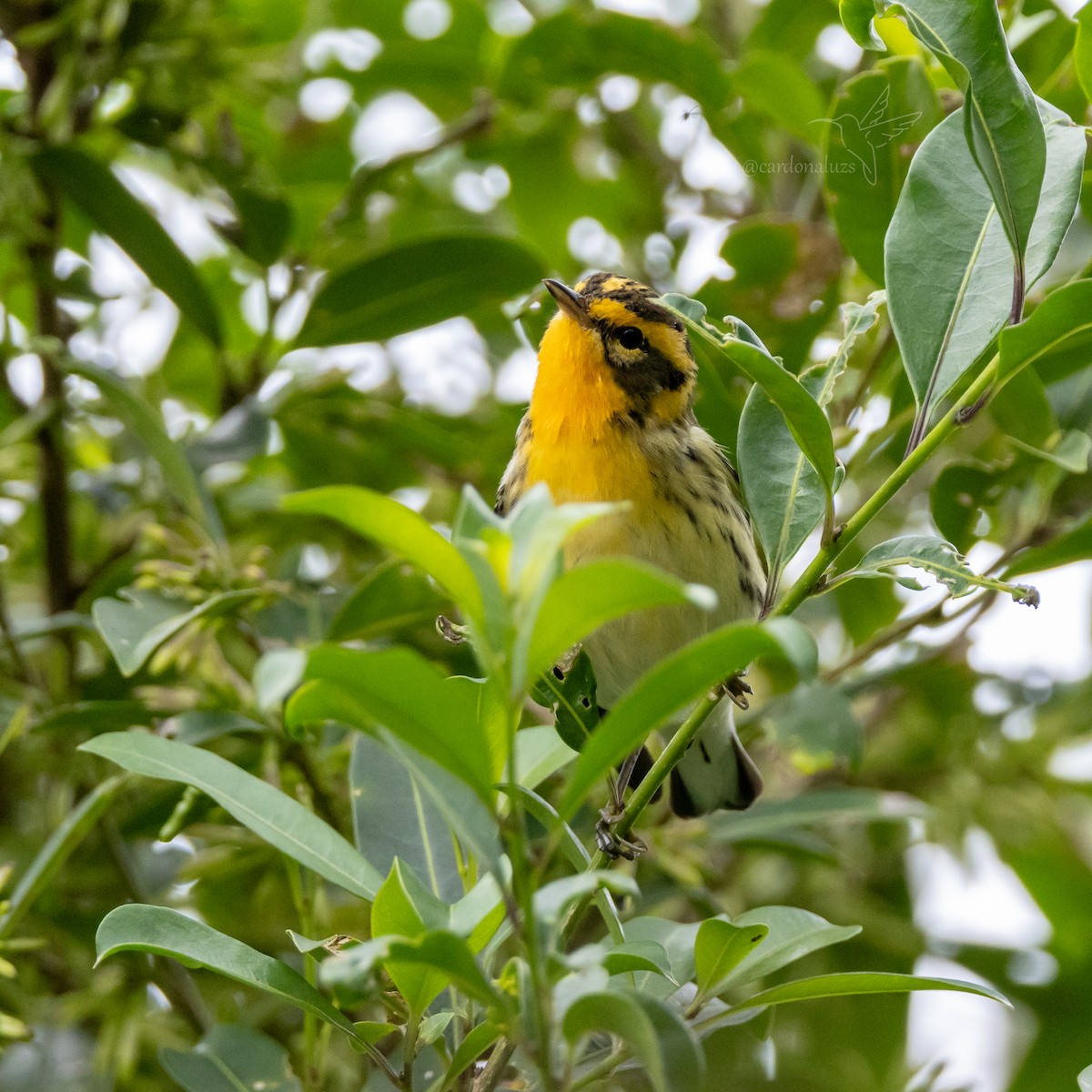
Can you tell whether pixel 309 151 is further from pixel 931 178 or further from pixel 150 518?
pixel 931 178

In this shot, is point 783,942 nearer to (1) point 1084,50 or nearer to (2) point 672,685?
(2) point 672,685

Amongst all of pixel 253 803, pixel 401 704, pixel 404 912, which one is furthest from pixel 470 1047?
pixel 401 704

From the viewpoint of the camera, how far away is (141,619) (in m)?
2.51

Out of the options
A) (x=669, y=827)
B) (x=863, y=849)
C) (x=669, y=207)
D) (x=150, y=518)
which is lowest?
(x=863, y=849)

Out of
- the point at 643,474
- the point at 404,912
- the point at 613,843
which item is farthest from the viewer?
the point at 643,474

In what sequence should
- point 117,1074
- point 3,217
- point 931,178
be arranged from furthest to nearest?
point 3,217, point 117,1074, point 931,178

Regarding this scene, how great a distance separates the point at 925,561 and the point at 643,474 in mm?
1623

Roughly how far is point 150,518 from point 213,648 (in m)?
0.71

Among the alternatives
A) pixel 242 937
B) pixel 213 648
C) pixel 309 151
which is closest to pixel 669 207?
pixel 309 151

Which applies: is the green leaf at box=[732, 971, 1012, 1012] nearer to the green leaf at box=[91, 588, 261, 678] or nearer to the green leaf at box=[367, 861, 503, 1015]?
the green leaf at box=[367, 861, 503, 1015]

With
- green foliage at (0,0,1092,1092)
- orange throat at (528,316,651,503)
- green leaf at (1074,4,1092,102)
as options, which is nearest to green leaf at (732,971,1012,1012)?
green foliage at (0,0,1092,1092)

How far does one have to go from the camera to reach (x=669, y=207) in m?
4.21

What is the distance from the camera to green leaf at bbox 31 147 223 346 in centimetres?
→ 277

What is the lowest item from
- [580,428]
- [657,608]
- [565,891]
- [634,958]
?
[657,608]
